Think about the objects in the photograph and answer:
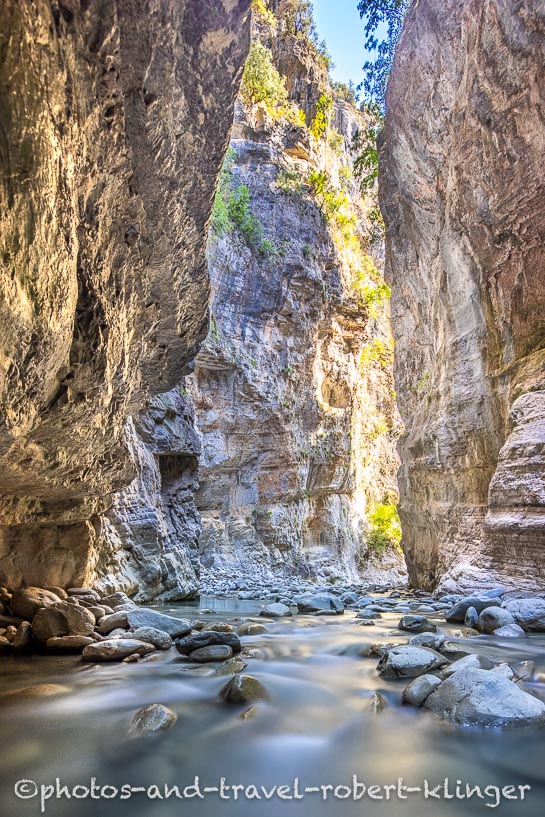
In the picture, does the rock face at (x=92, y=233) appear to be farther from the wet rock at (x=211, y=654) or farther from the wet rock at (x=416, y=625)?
the wet rock at (x=416, y=625)

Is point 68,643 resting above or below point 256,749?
below

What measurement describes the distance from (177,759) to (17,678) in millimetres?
1820

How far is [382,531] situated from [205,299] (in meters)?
23.9

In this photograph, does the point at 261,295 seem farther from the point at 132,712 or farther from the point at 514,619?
the point at 132,712

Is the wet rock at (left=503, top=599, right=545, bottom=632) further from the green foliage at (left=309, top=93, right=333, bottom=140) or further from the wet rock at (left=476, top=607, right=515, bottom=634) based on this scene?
the green foliage at (left=309, top=93, right=333, bottom=140)

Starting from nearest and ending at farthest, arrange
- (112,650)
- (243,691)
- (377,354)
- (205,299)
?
(243,691) → (112,650) → (205,299) → (377,354)

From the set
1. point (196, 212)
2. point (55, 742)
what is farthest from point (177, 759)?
point (196, 212)

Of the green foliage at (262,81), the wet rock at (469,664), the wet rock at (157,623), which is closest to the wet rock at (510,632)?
the wet rock at (469,664)

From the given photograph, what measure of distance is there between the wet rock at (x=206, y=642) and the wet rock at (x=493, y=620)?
248cm

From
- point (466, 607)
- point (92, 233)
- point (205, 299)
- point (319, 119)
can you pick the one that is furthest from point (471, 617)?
point (319, 119)

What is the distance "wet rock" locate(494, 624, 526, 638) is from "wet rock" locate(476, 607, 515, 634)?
71 millimetres

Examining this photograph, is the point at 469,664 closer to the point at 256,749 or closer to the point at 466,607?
the point at 256,749

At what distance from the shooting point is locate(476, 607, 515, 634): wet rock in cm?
464

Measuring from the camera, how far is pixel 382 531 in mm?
26281
